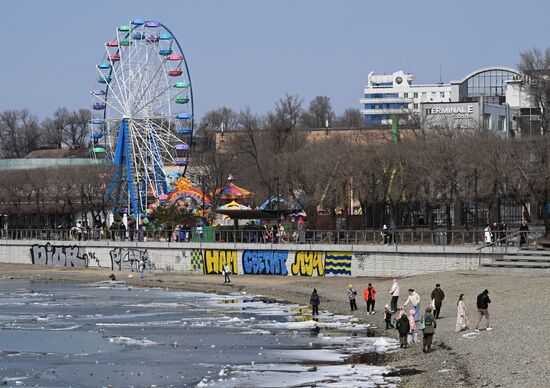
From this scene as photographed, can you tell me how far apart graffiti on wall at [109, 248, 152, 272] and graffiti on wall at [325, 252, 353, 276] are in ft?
64.2

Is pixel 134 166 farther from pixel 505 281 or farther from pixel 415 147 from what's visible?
pixel 505 281

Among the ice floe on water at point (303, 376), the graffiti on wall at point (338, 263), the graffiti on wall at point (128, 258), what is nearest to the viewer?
the ice floe on water at point (303, 376)

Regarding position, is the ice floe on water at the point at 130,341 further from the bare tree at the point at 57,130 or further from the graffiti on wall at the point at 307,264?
the bare tree at the point at 57,130

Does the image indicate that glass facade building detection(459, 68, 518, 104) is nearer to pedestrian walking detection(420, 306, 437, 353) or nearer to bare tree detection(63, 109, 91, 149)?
bare tree detection(63, 109, 91, 149)

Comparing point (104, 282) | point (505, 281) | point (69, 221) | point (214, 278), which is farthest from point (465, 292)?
point (69, 221)

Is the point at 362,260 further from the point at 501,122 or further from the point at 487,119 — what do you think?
the point at 501,122

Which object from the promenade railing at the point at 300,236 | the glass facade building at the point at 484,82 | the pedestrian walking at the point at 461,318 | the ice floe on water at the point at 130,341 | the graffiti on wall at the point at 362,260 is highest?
the glass facade building at the point at 484,82

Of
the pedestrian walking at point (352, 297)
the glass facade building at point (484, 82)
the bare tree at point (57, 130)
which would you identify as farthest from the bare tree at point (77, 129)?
the pedestrian walking at point (352, 297)

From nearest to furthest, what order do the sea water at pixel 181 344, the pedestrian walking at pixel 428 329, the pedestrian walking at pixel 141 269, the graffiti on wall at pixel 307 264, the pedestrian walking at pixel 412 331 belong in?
the sea water at pixel 181 344 < the pedestrian walking at pixel 428 329 < the pedestrian walking at pixel 412 331 < the graffiti on wall at pixel 307 264 < the pedestrian walking at pixel 141 269

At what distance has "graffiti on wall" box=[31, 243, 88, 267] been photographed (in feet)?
310

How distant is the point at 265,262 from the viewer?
75562 millimetres

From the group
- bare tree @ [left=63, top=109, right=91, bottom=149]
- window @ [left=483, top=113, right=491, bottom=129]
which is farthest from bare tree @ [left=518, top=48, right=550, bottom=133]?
bare tree @ [left=63, top=109, right=91, bottom=149]

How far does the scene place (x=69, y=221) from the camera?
424 ft

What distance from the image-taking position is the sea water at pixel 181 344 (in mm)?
35812
